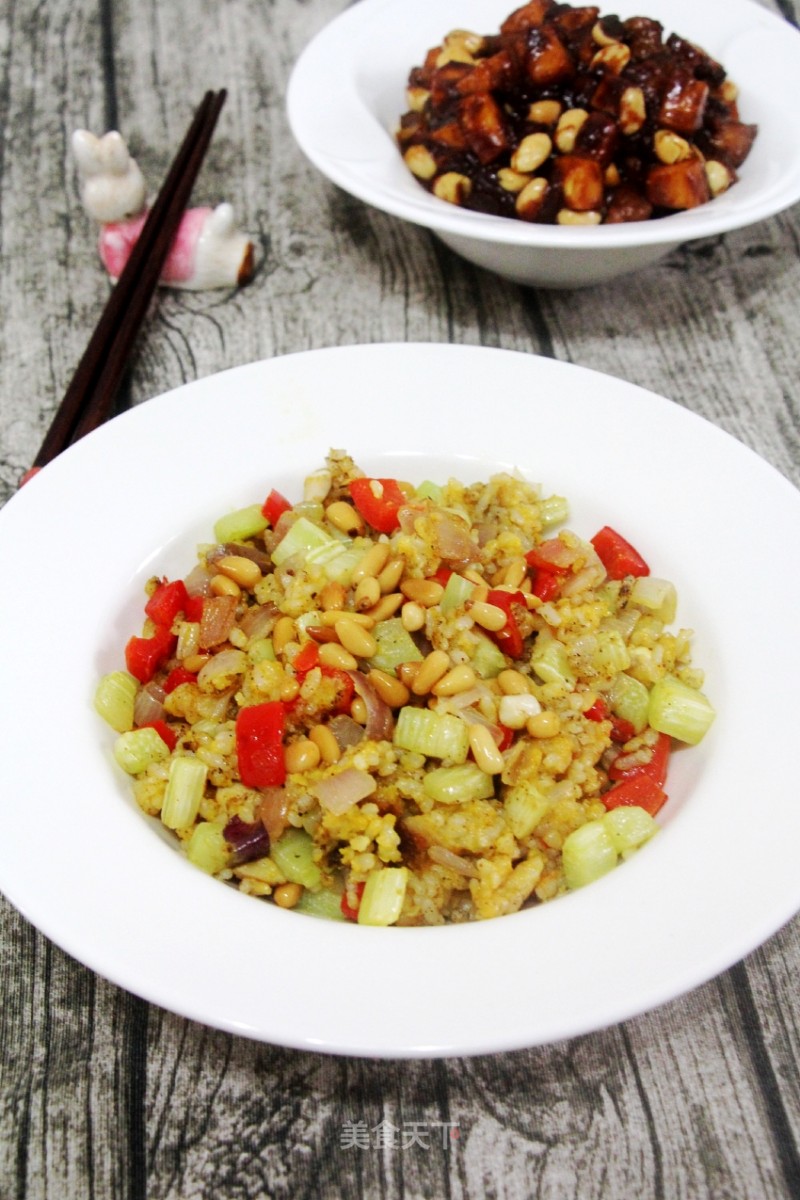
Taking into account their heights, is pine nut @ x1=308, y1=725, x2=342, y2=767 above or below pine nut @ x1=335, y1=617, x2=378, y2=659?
below

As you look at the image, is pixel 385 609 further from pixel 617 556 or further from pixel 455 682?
pixel 617 556

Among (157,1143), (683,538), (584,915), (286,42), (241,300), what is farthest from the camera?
(286,42)

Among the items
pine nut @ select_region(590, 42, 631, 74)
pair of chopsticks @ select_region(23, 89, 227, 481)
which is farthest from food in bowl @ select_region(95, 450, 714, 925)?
pine nut @ select_region(590, 42, 631, 74)

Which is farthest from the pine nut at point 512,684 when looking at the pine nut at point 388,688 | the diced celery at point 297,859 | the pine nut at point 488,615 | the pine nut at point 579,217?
the pine nut at point 579,217

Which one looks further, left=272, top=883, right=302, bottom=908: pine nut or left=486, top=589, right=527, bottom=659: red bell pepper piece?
left=486, top=589, right=527, bottom=659: red bell pepper piece

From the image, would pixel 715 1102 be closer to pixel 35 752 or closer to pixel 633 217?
pixel 35 752

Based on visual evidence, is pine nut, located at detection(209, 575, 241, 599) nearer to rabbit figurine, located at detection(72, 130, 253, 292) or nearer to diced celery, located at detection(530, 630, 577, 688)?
diced celery, located at detection(530, 630, 577, 688)

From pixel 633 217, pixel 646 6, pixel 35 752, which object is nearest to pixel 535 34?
pixel 633 217
